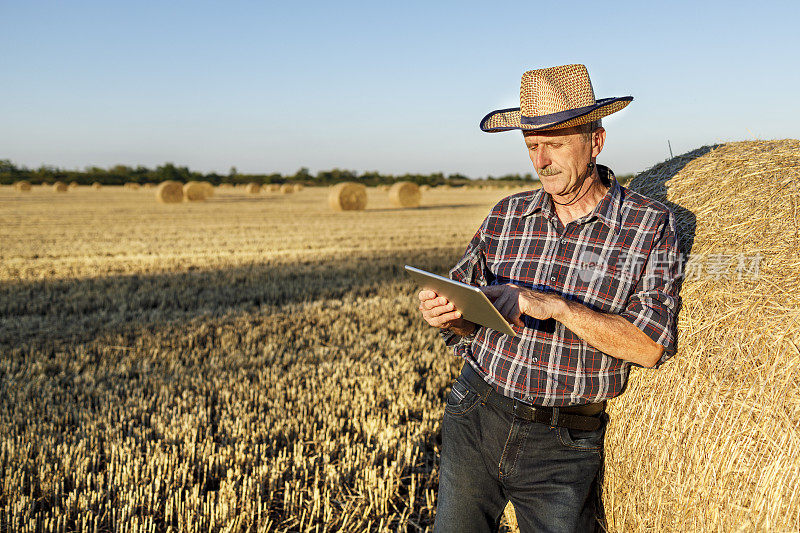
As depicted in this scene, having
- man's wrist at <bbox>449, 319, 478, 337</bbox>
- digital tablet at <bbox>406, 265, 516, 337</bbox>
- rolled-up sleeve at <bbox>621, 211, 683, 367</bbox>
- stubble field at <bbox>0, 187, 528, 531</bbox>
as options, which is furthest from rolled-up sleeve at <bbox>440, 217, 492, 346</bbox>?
stubble field at <bbox>0, 187, 528, 531</bbox>

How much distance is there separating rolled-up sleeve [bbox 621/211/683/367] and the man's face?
1.28 ft

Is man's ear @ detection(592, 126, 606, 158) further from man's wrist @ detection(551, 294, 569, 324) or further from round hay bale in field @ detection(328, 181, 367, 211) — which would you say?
round hay bale in field @ detection(328, 181, 367, 211)

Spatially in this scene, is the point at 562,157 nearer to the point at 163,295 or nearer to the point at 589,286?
the point at 589,286

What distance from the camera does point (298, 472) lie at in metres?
3.98

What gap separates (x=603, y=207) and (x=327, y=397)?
3.53 meters

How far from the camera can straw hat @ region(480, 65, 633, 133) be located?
225 centimetres

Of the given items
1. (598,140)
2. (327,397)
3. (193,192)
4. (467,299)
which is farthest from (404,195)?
(467,299)

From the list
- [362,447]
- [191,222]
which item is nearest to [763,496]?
[362,447]

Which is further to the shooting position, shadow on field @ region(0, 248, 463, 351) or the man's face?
shadow on field @ region(0, 248, 463, 351)

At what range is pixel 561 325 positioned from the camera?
2.29 m

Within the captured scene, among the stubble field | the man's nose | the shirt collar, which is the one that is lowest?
the stubble field

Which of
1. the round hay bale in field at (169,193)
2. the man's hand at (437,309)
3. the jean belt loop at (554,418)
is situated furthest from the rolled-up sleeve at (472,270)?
the round hay bale in field at (169,193)

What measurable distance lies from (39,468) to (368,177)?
84.6 metres

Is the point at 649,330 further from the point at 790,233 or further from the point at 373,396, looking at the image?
the point at 373,396
